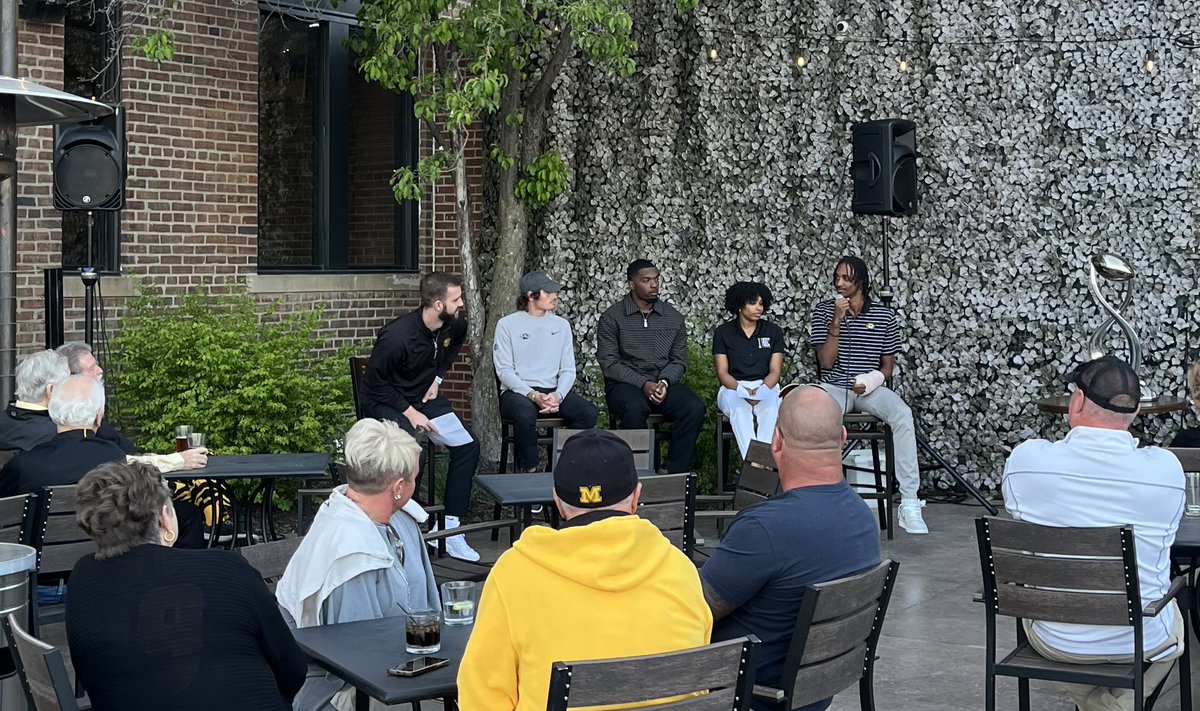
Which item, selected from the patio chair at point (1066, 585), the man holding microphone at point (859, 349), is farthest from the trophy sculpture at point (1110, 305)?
the patio chair at point (1066, 585)

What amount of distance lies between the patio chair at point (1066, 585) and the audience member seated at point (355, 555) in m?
1.70

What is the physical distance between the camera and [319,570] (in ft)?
12.6

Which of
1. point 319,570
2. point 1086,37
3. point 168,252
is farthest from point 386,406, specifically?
point 1086,37

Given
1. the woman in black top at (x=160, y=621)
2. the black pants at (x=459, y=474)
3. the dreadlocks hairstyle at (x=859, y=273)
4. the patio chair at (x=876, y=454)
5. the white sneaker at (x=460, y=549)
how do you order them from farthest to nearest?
1. the dreadlocks hairstyle at (x=859, y=273)
2. the patio chair at (x=876, y=454)
3. the black pants at (x=459, y=474)
4. the white sneaker at (x=460, y=549)
5. the woman in black top at (x=160, y=621)

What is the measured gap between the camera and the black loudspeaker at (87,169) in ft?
26.6

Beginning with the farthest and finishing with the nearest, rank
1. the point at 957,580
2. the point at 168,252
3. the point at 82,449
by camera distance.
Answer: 1. the point at 168,252
2. the point at 957,580
3. the point at 82,449

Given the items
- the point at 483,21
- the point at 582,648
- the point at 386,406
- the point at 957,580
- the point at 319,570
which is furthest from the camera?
the point at 483,21

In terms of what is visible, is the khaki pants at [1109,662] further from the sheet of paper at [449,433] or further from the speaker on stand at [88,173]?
the speaker on stand at [88,173]

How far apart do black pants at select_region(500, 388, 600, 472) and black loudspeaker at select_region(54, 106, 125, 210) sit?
8.49 ft

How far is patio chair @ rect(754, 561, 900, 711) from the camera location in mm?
3498

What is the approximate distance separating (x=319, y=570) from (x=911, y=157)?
21.9ft

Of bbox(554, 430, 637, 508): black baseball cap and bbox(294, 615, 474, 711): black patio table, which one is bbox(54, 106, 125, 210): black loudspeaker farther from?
bbox(554, 430, 637, 508): black baseball cap

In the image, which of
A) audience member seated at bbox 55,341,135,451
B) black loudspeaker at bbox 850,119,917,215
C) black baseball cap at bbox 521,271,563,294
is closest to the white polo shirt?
audience member seated at bbox 55,341,135,451

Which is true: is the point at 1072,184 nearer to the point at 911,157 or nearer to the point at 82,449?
the point at 911,157
